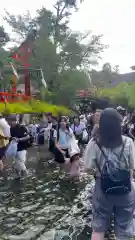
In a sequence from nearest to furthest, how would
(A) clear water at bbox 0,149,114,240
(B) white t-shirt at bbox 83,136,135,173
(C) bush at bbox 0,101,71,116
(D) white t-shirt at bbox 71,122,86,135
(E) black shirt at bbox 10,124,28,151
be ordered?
(B) white t-shirt at bbox 83,136,135,173, (A) clear water at bbox 0,149,114,240, (E) black shirt at bbox 10,124,28,151, (D) white t-shirt at bbox 71,122,86,135, (C) bush at bbox 0,101,71,116

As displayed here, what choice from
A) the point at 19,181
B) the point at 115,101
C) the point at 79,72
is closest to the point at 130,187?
the point at 19,181

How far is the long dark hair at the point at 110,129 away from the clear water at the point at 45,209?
52.6 inches

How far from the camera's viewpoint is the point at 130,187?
3955mm

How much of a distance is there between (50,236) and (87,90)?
3313cm

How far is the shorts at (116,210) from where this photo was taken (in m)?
4.01

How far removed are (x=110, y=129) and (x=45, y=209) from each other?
319 centimetres

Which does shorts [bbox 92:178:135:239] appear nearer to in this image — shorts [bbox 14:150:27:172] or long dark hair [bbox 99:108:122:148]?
long dark hair [bbox 99:108:122:148]

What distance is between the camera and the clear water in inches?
216

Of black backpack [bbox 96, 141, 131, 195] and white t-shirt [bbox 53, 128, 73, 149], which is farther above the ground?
black backpack [bbox 96, 141, 131, 195]

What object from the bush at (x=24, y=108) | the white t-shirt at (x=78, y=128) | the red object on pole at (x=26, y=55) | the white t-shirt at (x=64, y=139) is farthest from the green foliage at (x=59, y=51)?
the white t-shirt at (x=64, y=139)

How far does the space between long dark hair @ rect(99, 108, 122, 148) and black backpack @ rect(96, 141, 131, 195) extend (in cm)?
16

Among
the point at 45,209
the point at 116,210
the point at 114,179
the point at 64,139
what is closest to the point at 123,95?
the point at 64,139

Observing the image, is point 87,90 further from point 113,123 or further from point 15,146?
point 113,123

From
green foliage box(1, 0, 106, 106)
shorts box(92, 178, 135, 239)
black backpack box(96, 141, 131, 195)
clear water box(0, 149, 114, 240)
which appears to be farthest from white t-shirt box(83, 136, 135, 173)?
green foliage box(1, 0, 106, 106)
